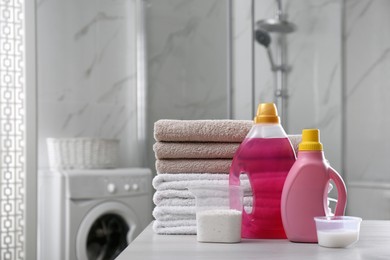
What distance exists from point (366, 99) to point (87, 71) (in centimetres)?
171

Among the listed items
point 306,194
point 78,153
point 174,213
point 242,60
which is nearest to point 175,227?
point 174,213

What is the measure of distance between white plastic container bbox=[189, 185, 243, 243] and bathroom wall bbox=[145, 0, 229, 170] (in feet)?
7.79

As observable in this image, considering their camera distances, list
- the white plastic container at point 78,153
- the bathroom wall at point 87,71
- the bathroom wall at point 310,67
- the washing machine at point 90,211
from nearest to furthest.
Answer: the washing machine at point 90,211 < the white plastic container at point 78,153 < the bathroom wall at point 87,71 < the bathroom wall at point 310,67

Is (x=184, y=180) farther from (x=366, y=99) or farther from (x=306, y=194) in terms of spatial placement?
(x=366, y=99)

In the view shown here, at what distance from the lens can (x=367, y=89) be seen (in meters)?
3.14

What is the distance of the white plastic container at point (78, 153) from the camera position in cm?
276

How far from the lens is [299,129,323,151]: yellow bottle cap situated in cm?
84

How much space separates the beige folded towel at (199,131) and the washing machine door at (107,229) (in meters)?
1.77

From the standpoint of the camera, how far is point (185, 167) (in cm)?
95

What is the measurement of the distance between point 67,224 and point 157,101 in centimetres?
103

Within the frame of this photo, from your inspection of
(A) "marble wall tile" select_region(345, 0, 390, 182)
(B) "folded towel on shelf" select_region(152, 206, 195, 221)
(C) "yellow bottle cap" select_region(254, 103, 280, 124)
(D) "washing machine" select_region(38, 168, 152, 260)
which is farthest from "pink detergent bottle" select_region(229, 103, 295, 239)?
(A) "marble wall tile" select_region(345, 0, 390, 182)

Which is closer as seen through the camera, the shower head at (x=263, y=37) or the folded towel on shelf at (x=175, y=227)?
the folded towel on shelf at (x=175, y=227)

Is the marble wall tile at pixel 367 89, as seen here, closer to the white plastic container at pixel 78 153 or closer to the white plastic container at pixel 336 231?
the white plastic container at pixel 78 153

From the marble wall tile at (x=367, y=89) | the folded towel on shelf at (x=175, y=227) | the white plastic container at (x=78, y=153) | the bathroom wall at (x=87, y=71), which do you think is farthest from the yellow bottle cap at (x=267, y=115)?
the marble wall tile at (x=367, y=89)
